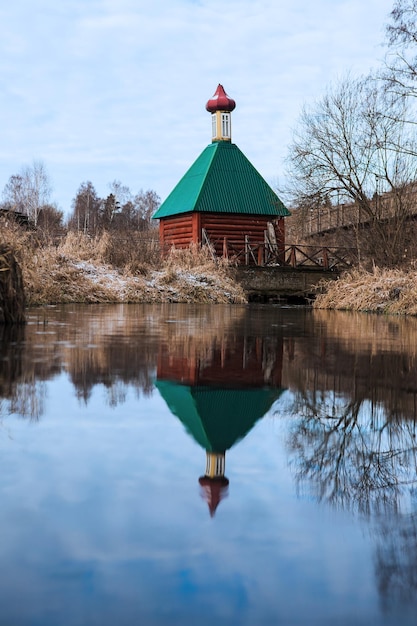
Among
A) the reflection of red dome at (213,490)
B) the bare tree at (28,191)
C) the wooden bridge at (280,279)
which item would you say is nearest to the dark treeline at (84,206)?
the bare tree at (28,191)

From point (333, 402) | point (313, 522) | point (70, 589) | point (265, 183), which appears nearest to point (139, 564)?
point (70, 589)

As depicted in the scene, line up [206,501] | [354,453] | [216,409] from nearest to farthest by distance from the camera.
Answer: [206,501], [354,453], [216,409]

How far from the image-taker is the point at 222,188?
35.6 metres

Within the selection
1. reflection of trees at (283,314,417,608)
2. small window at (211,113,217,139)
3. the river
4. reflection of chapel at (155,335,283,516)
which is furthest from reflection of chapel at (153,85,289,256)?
the river

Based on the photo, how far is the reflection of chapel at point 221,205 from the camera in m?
34.4

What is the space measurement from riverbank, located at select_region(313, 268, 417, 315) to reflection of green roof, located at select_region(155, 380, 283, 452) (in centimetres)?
1214

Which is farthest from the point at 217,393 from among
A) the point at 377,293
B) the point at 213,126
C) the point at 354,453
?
the point at 213,126

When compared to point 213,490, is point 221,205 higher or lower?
higher

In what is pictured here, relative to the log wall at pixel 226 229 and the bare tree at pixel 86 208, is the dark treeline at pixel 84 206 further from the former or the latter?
the log wall at pixel 226 229

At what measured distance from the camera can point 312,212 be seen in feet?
84.8

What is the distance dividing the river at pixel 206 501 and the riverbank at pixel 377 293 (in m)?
11.8

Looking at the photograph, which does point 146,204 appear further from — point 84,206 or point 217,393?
point 217,393

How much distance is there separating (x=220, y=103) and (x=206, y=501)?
38.3 m

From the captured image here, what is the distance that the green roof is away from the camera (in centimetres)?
3459
